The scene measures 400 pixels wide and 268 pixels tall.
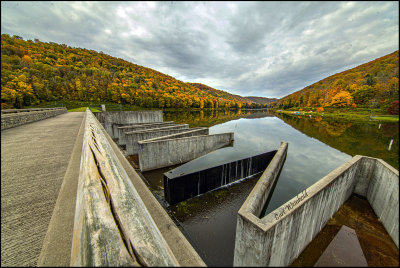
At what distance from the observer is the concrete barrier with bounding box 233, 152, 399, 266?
11.9ft

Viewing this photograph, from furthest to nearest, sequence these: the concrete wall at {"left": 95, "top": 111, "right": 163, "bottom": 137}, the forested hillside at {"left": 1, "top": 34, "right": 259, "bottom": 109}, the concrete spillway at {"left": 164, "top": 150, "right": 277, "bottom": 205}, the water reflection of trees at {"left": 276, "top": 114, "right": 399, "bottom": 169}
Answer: the concrete wall at {"left": 95, "top": 111, "right": 163, "bottom": 137} → the concrete spillway at {"left": 164, "top": 150, "right": 277, "bottom": 205} → the water reflection of trees at {"left": 276, "top": 114, "right": 399, "bottom": 169} → the forested hillside at {"left": 1, "top": 34, "right": 259, "bottom": 109}

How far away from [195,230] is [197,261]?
4.81 meters

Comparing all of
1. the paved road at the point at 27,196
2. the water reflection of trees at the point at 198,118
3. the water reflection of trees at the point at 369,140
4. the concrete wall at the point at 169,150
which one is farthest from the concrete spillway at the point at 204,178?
the water reflection of trees at the point at 198,118

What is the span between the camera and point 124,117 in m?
24.5

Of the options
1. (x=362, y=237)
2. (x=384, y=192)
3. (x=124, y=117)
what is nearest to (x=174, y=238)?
(x=362, y=237)

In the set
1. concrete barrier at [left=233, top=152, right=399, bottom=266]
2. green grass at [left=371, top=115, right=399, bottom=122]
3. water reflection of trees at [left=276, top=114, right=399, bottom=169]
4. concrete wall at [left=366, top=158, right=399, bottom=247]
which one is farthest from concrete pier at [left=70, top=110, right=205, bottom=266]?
concrete wall at [left=366, top=158, right=399, bottom=247]

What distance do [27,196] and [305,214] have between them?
22.6ft

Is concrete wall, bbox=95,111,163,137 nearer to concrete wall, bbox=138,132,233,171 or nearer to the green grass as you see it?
concrete wall, bbox=138,132,233,171

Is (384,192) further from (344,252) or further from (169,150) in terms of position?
(169,150)

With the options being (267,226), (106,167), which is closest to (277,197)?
(267,226)

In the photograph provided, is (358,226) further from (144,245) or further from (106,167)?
(106,167)

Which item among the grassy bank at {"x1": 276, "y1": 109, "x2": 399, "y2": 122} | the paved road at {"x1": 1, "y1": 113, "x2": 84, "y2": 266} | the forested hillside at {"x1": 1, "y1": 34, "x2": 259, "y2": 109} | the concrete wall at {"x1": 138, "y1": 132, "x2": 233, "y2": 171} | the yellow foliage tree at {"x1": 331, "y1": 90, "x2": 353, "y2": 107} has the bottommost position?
the concrete wall at {"x1": 138, "y1": 132, "x2": 233, "y2": 171}

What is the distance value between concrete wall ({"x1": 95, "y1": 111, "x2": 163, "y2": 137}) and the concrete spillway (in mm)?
19257

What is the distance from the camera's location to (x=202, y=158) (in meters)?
Result: 13.9
